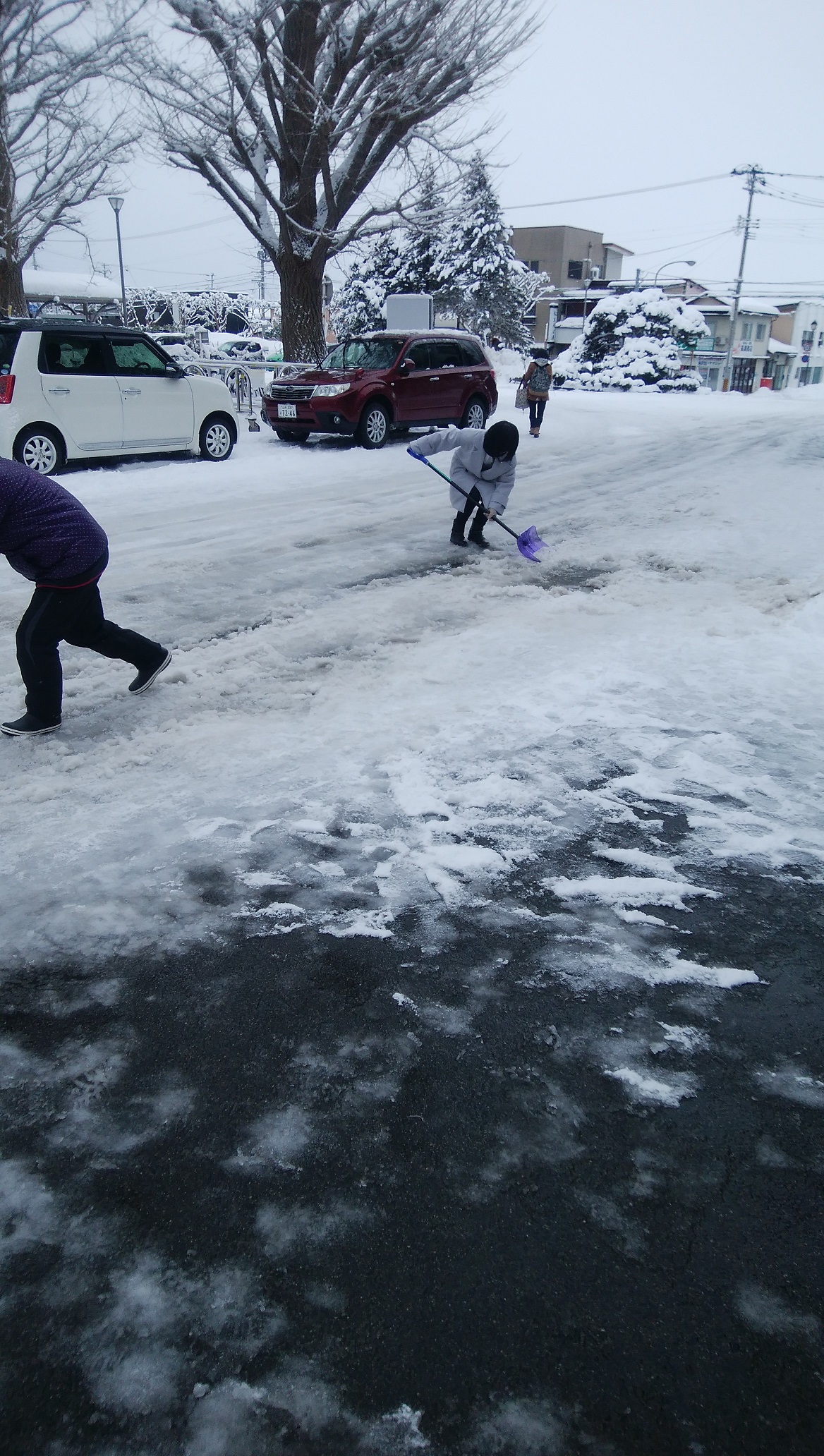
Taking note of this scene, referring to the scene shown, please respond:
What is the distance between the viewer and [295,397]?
14.2 metres

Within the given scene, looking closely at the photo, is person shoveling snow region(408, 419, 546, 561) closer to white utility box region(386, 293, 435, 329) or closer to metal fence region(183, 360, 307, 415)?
Result: metal fence region(183, 360, 307, 415)

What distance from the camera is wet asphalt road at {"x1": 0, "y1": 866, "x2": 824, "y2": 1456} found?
164 centimetres

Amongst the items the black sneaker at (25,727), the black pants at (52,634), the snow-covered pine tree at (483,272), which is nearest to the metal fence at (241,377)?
the black pants at (52,634)

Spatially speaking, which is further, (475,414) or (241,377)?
(241,377)

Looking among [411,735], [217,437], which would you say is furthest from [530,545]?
[217,437]

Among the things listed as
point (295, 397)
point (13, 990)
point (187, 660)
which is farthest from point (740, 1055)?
point (295, 397)

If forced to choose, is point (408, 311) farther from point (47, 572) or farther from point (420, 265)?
point (47, 572)

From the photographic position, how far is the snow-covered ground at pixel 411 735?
10.5ft

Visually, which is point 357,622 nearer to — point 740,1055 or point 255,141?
point 740,1055

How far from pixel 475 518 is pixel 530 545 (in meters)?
0.74

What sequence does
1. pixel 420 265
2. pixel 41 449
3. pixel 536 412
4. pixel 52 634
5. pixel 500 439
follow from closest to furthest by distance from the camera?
pixel 52 634 < pixel 500 439 < pixel 41 449 < pixel 536 412 < pixel 420 265

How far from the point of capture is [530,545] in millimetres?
7926

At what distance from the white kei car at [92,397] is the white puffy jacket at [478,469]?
4.98 metres

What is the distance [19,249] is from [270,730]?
Result: 22.4 metres
